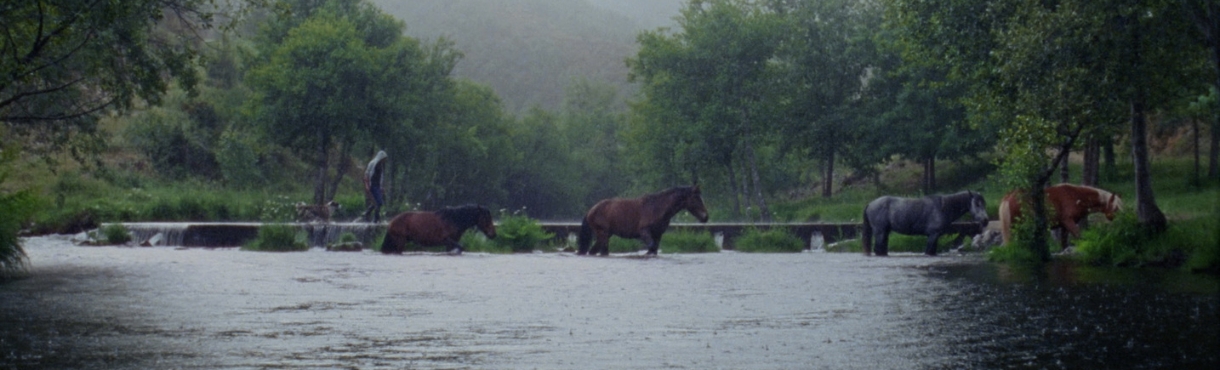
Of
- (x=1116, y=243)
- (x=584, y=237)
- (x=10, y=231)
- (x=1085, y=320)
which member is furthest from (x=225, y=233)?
(x=1085, y=320)

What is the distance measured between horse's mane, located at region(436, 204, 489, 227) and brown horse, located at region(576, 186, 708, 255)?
2.78 metres

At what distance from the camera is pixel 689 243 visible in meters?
30.4

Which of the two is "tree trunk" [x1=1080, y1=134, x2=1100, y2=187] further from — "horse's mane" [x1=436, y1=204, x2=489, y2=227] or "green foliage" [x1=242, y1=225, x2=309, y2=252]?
"green foliage" [x1=242, y1=225, x2=309, y2=252]

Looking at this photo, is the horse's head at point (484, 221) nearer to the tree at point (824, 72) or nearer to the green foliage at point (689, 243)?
the green foliage at point (689, 243)

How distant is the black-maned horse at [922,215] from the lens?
27.6m

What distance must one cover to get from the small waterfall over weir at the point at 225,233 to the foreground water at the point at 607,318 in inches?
447

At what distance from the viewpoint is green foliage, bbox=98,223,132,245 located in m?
32.1

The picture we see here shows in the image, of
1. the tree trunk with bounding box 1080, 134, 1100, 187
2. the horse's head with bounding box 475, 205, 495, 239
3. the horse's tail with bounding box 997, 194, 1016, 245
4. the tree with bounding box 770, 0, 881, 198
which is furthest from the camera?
the tree with bounding box 770, 0, 881, 198

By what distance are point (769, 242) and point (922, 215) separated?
4.59 meters

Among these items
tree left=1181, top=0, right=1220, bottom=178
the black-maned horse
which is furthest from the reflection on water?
the black-maned horse

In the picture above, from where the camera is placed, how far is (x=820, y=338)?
9.61 m

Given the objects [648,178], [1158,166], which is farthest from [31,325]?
[648,178]

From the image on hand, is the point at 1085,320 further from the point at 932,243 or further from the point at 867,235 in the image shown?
the point at 867,235

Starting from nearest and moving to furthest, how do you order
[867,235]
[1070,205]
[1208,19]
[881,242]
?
[1208,19] → [1070,205] → [881,242] → [867,235]
